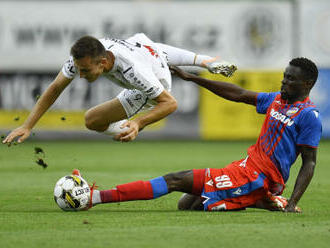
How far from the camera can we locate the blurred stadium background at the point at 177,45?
2120cm

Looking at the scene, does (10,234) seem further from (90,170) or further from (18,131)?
(90,170)

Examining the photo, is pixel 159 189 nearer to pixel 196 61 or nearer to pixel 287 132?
pixel 287 132

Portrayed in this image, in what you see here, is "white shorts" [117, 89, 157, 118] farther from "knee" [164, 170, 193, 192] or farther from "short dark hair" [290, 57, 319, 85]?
"short dark hair" [290, 57, 319, 85]

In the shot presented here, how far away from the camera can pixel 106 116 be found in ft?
29.4

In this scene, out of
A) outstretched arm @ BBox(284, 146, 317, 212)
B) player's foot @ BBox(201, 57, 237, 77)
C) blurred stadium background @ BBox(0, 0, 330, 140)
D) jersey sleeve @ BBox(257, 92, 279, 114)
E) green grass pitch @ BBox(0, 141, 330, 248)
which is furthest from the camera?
blurred stadium background @ BBox(0, 0, 330, 140)

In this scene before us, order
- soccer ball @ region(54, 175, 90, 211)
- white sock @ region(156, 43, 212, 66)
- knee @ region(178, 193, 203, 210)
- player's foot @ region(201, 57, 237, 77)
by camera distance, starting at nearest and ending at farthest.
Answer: soccer ball @ region(54, 175, 90, 211), knee @ region(178, 193, 203, 210), player's foot @ region(201, 57, 237, 77), white sock @ region(156, 43, 212, 66)

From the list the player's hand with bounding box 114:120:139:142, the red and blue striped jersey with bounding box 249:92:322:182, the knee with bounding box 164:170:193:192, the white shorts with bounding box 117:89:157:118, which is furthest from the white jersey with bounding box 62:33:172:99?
the red and blue striped jersey with bounding box 249:92:322:182

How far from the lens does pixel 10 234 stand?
6.00 metres

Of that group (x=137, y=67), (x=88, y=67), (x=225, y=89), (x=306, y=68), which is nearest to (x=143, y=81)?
(x=137, y=67)

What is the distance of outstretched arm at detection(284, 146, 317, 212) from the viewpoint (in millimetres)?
7344

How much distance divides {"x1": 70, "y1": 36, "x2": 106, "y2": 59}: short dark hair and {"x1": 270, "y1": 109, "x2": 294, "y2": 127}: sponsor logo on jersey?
1.89 meters

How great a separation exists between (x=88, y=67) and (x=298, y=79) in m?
2.11

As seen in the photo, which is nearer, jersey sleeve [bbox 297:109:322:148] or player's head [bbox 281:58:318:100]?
jersey sleeve [bbox 297:109:322:148]

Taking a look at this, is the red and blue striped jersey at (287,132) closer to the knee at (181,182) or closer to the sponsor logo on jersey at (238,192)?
the sponsor logo on jersey at (238,192)
